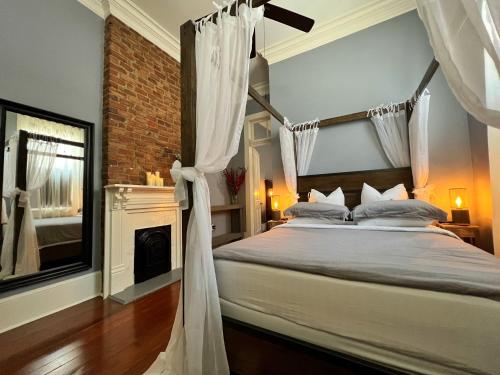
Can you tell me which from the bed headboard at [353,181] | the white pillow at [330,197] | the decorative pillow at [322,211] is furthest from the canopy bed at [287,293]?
the bed headboard at [353,181]

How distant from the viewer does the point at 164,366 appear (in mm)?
1362

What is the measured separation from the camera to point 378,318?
94 cm

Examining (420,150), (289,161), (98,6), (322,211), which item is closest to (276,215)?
(289,161)

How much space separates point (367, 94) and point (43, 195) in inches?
170

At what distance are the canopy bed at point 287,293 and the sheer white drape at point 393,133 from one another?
1607mm

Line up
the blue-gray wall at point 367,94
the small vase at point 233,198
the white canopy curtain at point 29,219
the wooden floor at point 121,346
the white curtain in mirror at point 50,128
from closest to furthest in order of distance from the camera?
the wooden floor at point 121,346
the white canopy curtain at point 29,219
the white curtain in mirror at point 50,128
the blue-gray wall at point 367,94
the small vase at point 233,198

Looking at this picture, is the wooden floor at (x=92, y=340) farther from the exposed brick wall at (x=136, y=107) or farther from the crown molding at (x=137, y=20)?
the crown molding at (x=137, y=20)

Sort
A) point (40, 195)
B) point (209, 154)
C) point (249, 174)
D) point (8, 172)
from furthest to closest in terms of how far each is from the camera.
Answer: point (249, 174) < point (40, 195) < point (8, 172) < point (209, 154)

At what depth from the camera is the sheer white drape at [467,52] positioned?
2.86ft

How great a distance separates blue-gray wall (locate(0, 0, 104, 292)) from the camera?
80.4 inches

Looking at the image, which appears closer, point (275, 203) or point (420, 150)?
point (420, 150)

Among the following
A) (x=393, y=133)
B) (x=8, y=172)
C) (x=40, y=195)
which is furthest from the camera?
(x=393, y=133)

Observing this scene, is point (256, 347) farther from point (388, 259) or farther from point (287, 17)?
point (287, 17)

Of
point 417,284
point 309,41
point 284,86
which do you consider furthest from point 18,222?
point 309,41
